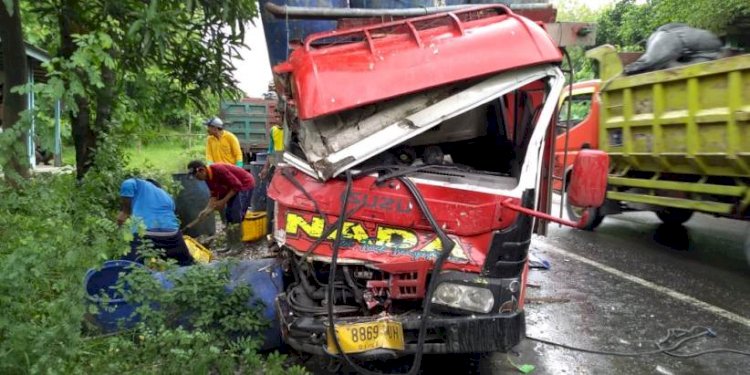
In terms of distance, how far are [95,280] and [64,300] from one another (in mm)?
1267

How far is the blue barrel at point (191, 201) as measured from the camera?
24.0ft

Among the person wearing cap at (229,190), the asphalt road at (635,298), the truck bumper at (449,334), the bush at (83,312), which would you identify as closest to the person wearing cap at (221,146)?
the person wearing cap at (229,190)

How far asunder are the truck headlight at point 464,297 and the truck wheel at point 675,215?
5644 mm

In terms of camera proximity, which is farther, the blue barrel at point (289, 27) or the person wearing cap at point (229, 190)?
the person wearing cap at point (229, 190)

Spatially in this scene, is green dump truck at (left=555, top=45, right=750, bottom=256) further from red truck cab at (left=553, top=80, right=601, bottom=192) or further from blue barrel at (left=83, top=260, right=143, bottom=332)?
blue barrel at (left=83, top=260, right=143, bottom=332)

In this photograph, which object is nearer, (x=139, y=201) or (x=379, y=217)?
(x=379, y=217)

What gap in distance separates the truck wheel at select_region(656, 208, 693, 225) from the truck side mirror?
200 inches

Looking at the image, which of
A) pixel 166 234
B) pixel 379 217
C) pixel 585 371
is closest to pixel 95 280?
pixel 166 234

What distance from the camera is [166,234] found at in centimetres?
515

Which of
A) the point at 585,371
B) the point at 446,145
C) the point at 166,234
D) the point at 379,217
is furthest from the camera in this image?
the point at 166,234

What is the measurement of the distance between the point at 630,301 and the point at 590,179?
8.02ft

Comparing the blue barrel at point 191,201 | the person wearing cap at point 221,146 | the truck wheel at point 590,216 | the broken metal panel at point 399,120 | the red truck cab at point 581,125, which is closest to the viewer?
the broken metal panel at point 399,120

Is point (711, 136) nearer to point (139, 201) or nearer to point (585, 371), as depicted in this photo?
point (585, 371)

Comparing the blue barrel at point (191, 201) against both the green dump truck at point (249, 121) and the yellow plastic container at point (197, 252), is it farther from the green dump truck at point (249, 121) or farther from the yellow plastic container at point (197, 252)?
the green dump truck at point (249, 121)
